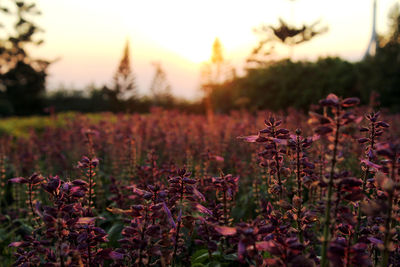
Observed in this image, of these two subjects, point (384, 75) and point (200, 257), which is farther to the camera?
point (384, 75)

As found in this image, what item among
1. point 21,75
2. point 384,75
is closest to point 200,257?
point 384,75

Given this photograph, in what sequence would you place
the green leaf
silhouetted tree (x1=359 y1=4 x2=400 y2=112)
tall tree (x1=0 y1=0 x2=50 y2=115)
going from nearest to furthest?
the green leaf, silhouetted tree (x1=359 y1=4 x2=400 y2=112), tall tree (x1=0 y1=0 x2=50 y2=115)

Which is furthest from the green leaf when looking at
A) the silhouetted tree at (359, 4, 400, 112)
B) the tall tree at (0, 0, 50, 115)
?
the tall tree at (0, 0, 50, 115)

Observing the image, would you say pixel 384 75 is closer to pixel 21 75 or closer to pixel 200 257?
pixel 200 257

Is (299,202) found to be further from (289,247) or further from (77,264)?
(77,264)

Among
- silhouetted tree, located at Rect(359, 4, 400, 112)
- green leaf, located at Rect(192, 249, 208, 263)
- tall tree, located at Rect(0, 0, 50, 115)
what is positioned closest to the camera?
green leaf, located at Rect(192, 249, 208, 263)

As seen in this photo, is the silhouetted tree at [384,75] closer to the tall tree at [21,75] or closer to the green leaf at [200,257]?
the green leaf at [200,257]

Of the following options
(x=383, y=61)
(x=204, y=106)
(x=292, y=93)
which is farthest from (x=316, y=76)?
(x=204, y=106)

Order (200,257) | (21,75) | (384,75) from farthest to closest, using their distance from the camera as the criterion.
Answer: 1. (21,75)
2. (384,75)
3. (200,257)

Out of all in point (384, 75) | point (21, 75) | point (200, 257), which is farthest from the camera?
point (21, 75)

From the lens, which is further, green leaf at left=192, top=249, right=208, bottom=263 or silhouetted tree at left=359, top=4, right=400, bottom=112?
silhouetted tree at left=359, top=4, right=400, bottom=112

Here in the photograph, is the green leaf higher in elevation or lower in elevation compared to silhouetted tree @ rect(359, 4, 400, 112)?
lower

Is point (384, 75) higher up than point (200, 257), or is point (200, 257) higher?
point (384, 75)

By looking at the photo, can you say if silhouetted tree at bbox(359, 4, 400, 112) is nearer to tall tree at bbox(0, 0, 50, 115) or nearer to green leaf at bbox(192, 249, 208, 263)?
green leaf at bbox(192, 249, 208, 263)
